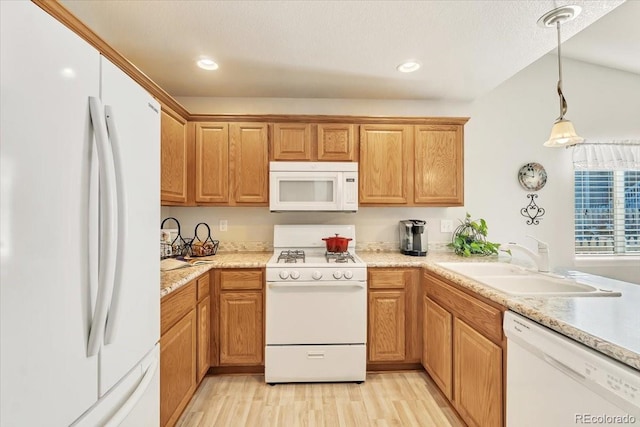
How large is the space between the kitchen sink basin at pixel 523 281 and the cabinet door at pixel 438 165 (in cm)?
71

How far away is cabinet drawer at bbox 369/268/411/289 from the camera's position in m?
2.37

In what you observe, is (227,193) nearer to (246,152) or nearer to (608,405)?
(246,152)

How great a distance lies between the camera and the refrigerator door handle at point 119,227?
84cm

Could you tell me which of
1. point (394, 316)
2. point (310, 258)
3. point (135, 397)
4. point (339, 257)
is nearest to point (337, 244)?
point (339, 257)

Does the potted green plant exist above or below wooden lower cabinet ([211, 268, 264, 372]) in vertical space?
above

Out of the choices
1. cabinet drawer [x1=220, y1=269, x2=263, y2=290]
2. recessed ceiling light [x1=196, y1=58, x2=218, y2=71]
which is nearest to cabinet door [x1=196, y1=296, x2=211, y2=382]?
cabinet drawer [x1=220, y1=269, x2=263, y2=290]

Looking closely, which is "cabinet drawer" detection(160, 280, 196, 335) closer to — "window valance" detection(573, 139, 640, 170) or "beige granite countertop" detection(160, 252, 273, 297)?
"beige granite countertop" detection(160, 252, 273, 297)

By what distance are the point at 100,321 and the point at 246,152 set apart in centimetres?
205

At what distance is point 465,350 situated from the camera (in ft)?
5.66

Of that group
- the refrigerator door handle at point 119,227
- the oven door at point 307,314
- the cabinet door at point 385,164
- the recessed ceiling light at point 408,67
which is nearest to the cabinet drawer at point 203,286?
the oven door at point 307,314

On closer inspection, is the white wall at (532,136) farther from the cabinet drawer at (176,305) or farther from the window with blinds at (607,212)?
the cabinet drawer at (176,305)

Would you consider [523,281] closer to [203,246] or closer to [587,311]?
[587,311]

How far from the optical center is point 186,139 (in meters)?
2.62

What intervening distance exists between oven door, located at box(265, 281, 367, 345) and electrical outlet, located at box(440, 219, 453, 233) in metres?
1.29
